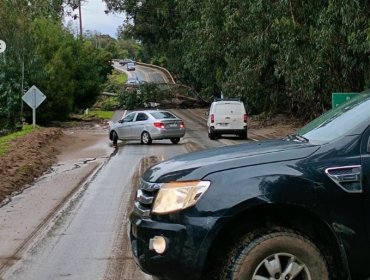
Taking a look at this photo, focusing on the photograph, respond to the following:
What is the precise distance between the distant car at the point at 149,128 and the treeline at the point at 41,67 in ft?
32.0

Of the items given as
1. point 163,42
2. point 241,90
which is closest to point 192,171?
point 241,90

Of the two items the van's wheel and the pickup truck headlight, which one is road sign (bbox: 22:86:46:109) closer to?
the van's wheel

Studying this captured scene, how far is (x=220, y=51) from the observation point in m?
37.7

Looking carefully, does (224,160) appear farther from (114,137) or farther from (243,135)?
(243,135)

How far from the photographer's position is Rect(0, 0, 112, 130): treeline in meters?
35.1

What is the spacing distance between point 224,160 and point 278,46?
21.8 m

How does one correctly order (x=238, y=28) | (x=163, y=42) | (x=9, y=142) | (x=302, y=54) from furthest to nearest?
(x=163, y=42), (x=238, y=28), (x=9, y=142), (x=302, y=54)

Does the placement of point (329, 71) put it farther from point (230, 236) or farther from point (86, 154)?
point (230, 236)

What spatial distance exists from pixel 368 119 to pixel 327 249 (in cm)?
102

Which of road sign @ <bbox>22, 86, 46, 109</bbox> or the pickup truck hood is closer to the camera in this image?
the pickup truck hood

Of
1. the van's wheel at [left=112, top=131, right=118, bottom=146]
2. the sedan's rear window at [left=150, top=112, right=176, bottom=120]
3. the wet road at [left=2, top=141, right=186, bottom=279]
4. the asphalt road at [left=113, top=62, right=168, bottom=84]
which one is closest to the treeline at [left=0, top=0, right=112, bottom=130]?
the van's wheel at [left=112, top=131, right=118, bottom=146]

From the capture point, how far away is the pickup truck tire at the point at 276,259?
14.2 ft

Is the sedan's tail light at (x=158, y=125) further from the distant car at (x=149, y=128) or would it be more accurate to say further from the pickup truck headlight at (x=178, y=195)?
the pickup truck headlight at (x=178, y=195)

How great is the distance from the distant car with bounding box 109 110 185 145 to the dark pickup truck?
23307 millimetres
